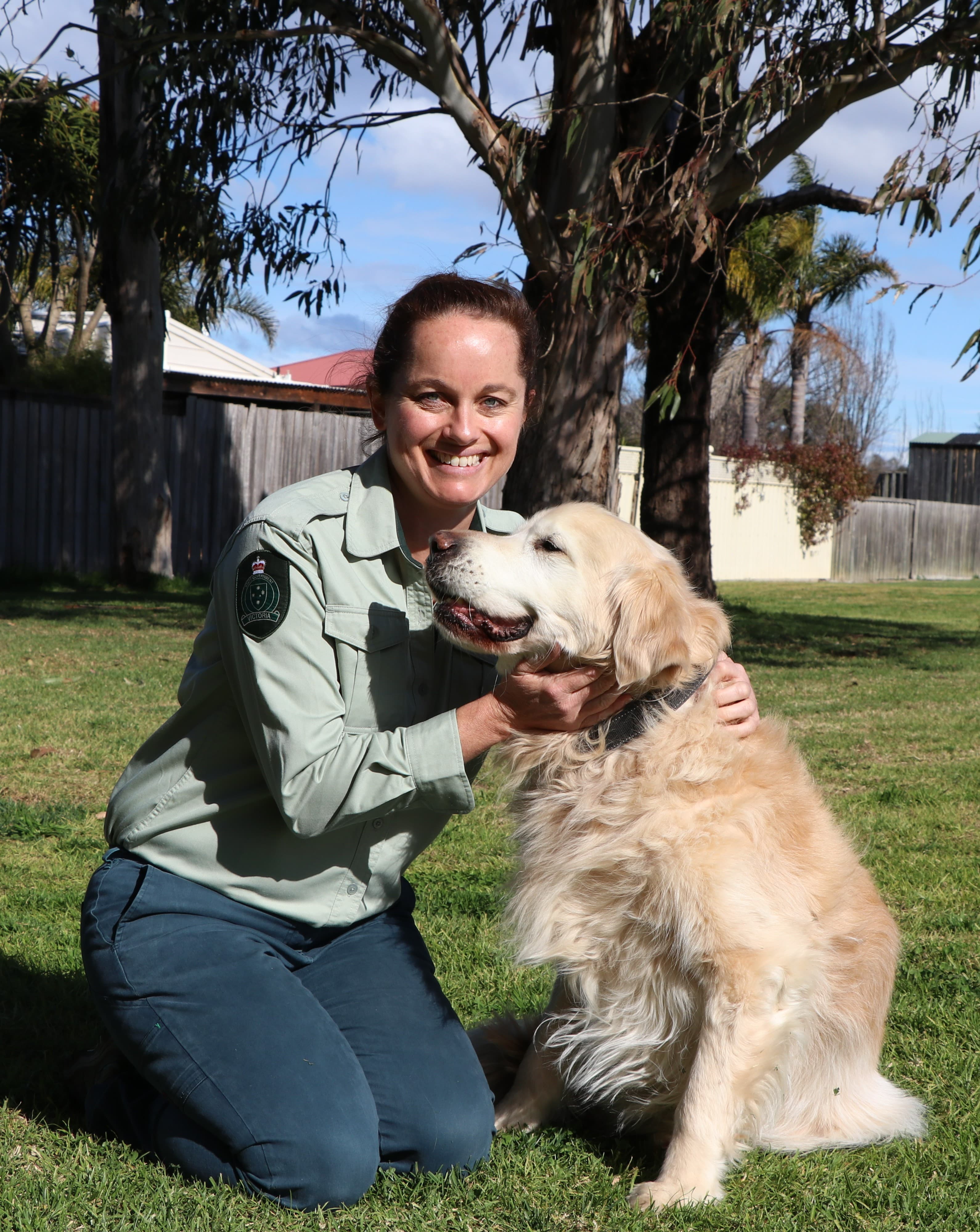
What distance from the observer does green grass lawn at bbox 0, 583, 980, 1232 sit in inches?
87.3

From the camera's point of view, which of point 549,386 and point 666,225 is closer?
point 666,225

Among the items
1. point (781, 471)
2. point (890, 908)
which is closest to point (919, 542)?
point (781, 471)

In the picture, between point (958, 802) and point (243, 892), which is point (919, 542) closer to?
point (958, 802)

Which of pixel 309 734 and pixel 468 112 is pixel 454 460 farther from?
pixel 468 112

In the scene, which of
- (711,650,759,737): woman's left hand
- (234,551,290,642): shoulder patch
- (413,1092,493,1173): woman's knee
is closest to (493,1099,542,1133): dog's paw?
(413,1092,493,1173): woman's knee

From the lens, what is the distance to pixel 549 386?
326 inches

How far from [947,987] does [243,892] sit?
2182 millimetres

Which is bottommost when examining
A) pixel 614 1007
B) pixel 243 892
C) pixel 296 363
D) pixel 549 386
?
pixel 614 1007

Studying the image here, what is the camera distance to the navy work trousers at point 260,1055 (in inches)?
88.6

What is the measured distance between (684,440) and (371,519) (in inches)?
346

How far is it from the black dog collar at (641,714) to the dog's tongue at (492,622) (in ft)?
1.00

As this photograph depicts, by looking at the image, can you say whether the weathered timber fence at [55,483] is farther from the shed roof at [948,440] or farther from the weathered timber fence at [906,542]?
the shed roof at [948,440]

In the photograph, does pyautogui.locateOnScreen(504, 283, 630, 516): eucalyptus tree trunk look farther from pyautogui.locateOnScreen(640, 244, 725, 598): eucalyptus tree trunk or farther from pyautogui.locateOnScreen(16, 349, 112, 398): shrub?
pyautogui.locateOnScreen(16, 349, 112, 398): shrub

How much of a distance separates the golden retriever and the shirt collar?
0.13 m
